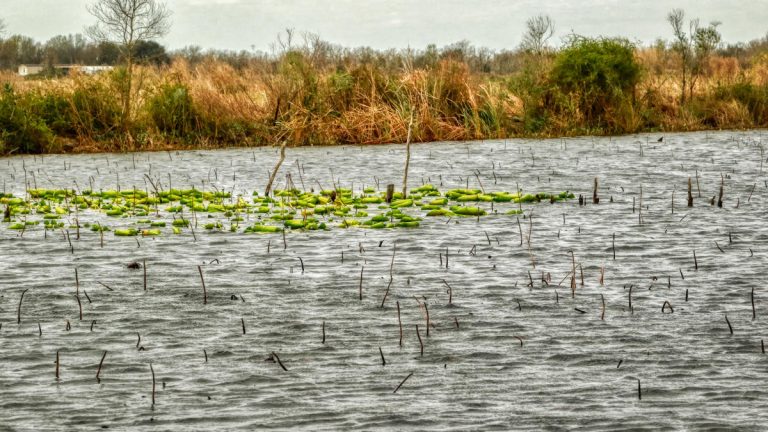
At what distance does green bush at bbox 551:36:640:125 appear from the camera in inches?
1398

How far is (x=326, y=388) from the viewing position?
732cm

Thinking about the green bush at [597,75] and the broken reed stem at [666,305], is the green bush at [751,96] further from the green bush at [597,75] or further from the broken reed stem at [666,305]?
the broken reed stem at [666,305]

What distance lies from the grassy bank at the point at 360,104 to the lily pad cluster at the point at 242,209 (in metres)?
13.4

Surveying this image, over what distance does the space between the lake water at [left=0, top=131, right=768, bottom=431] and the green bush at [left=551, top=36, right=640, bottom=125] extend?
18589mm

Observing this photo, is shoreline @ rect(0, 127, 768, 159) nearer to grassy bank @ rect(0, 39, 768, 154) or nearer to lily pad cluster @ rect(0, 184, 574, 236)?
grassy bank @ rect(0, 39, 768, 154)

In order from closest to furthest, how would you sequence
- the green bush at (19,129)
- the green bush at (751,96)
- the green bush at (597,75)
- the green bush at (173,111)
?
the green bush at (19,129), the green bush at (173,111), the green bush at (597,75), the green bush at (751,96)

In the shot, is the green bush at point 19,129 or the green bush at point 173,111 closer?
the green bush at point 19,129

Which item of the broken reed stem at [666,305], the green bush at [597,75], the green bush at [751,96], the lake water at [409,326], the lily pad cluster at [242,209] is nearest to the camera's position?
the lake water at [409,326]

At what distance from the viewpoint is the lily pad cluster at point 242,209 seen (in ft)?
50.3

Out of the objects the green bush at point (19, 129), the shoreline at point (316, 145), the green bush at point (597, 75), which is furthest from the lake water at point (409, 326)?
the green bush at point (597, 75)

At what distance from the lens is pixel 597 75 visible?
35688 millimetres

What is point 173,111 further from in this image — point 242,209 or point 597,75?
point 242,209

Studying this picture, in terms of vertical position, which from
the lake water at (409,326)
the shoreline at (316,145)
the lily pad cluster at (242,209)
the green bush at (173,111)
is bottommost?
the lake water at (409,326)

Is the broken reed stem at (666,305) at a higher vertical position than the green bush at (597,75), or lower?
lower
